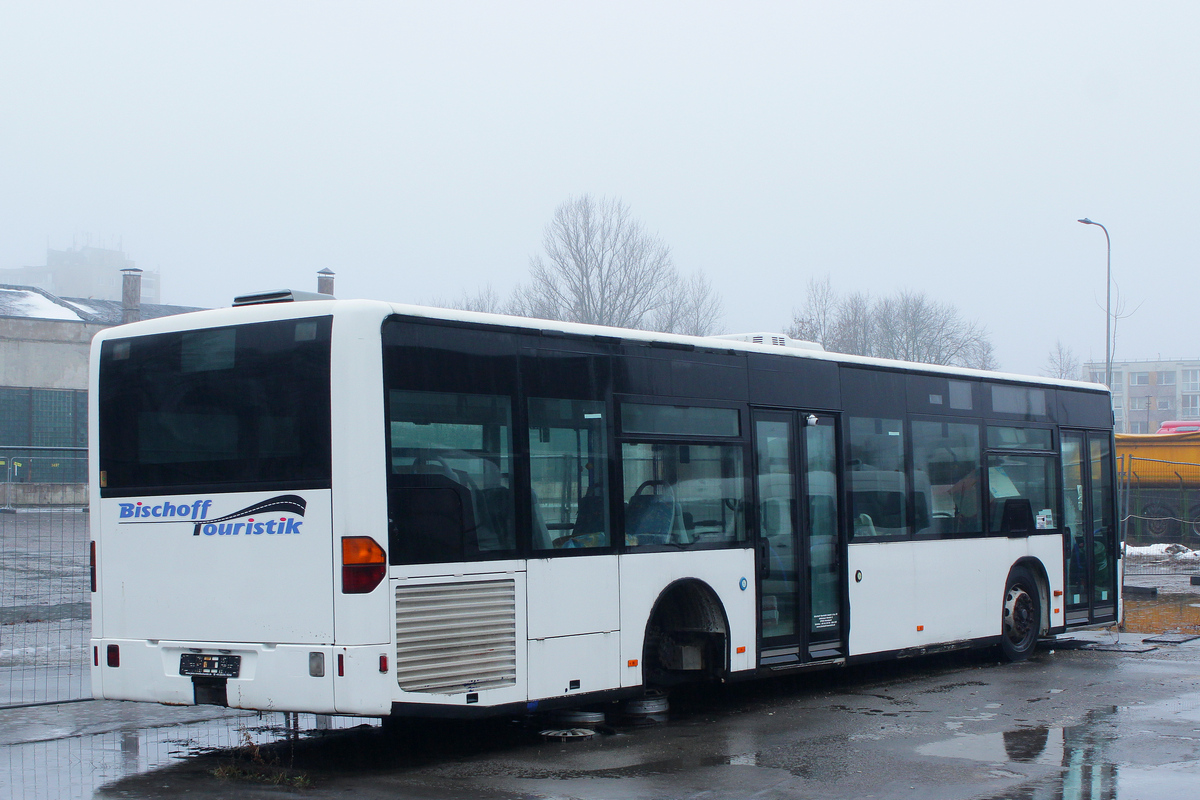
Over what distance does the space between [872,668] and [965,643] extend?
1.07 metres

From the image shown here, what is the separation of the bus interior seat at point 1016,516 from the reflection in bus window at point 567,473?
5.79m

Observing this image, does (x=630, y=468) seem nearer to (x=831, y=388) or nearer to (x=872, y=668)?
(x=831, y=388)

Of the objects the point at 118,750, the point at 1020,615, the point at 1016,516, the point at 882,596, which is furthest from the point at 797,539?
the point at 118,750

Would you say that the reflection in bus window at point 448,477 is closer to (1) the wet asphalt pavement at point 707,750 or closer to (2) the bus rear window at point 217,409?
(2) the bus rear window at point 217,409

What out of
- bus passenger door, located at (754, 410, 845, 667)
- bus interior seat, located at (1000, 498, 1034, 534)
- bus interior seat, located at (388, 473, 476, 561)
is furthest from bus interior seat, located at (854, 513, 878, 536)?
bus interior seat, located at (388, 473, 476, 561)

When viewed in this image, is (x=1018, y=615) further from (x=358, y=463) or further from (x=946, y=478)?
(x=358, y=463)

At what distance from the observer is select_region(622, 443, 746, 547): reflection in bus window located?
891 cm

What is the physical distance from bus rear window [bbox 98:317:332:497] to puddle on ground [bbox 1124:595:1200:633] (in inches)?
483

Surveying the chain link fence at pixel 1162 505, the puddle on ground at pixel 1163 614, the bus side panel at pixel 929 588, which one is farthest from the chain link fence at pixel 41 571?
the chain link fence at pixel 1162 505

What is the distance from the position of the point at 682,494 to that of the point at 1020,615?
17.9 feet

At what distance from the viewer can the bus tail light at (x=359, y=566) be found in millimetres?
7047

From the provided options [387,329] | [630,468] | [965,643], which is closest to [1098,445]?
[965,643]

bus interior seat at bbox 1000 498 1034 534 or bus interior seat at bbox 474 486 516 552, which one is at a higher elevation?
bus interior seat at bbox 474 486 516 552

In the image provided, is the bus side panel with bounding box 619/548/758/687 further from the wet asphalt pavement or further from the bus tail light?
the bus tail light
